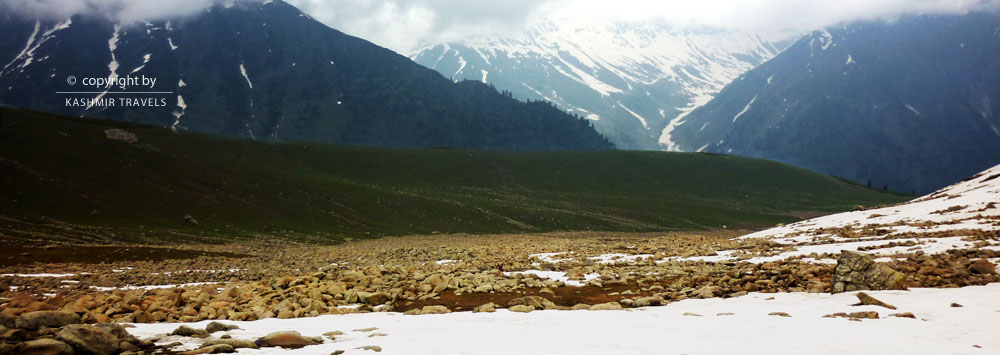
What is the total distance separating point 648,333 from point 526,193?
464 feet

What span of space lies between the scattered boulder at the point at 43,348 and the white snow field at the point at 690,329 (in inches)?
73.8

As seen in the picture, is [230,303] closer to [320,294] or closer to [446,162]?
[320,294]

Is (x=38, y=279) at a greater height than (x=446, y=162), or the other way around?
(x=446, y=162)

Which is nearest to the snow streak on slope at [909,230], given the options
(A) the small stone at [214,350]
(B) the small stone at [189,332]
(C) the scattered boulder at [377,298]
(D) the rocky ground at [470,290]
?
(D) the rocky ground at [470,290]

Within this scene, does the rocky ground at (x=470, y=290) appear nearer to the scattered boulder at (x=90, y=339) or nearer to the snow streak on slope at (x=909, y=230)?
the scattered boulder at (x=90, y=339)

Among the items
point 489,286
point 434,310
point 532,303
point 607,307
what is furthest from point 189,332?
point 607,307

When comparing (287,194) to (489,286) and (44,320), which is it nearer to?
(489,286)

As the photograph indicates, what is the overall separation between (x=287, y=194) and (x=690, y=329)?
4048 inches

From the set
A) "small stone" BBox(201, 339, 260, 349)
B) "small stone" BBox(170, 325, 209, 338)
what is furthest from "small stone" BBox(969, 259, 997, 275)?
"small stone" BBox(170, 325, 209, 338)

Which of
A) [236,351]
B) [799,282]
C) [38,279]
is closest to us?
[236,351]

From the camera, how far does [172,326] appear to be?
14.5 m

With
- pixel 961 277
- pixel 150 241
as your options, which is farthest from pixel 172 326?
pixel 150 241

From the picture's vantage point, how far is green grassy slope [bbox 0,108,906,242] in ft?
268

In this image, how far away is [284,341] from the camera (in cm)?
1230
